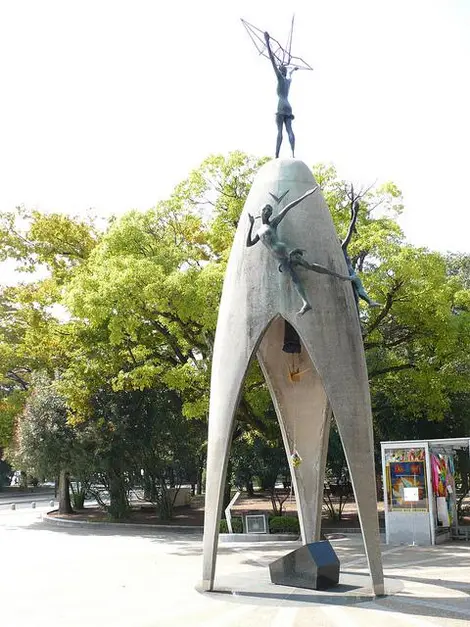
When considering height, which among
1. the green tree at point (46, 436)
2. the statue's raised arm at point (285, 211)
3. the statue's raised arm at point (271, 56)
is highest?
the statue's raised arm at point (271, 56)

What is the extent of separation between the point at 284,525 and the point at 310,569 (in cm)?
1060

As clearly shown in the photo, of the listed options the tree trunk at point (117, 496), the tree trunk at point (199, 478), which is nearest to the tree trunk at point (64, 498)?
the tree trunk at point (117, 496)

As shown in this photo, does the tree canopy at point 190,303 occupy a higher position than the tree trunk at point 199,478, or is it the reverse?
the tree canopy at point 190,303

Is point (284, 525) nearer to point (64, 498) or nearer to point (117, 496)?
point (117, 496)

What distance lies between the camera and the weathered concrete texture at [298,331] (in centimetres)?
986

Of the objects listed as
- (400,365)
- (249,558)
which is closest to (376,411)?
(400,365)

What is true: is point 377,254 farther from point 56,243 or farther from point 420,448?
point 56,243

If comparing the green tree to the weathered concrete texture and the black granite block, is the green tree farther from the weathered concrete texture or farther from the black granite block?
the black granite block

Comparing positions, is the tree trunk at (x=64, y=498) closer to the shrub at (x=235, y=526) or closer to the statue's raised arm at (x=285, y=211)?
the shrub at (x=235, y=526)

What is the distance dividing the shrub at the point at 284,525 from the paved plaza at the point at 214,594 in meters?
2.73

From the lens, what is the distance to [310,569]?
10211 mm

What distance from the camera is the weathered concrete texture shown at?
32.3 feet

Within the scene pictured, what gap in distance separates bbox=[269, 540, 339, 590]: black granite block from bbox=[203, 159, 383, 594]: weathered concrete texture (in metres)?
0.84

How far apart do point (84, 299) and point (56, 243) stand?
7566 millimetres
